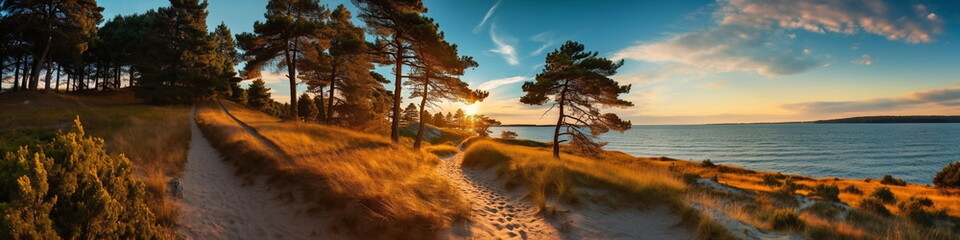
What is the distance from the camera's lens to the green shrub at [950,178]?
26922 millimetres

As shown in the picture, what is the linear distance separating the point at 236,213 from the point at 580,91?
20.5 m

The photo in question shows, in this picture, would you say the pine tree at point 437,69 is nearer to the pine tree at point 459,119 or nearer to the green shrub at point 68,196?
the green shrub at point 68,196

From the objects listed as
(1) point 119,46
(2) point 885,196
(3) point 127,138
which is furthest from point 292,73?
(2) point 885,196

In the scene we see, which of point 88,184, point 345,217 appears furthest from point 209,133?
point 88,184

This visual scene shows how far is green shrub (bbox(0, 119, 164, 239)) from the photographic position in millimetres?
2678

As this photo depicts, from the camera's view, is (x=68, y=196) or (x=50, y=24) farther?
(x=50, y=24)

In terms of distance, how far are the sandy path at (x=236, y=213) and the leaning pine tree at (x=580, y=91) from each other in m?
17.7

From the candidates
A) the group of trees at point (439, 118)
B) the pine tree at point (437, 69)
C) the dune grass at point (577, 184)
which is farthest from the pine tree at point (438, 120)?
the dune grass at point (577, 184)

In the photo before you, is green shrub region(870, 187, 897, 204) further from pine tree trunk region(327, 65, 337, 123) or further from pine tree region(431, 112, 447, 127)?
pine tree region(431, 112, 447, 127)

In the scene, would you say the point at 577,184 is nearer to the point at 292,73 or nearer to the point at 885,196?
the point at 885,196

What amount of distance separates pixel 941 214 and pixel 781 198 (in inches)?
168

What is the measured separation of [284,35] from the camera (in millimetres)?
23969

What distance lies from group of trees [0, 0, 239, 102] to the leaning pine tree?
23.0 meters

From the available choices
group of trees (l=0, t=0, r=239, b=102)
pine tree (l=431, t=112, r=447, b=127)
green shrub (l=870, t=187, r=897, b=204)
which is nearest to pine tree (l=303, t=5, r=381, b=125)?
group of trees (l=0, t=0, r=239, b=102)
